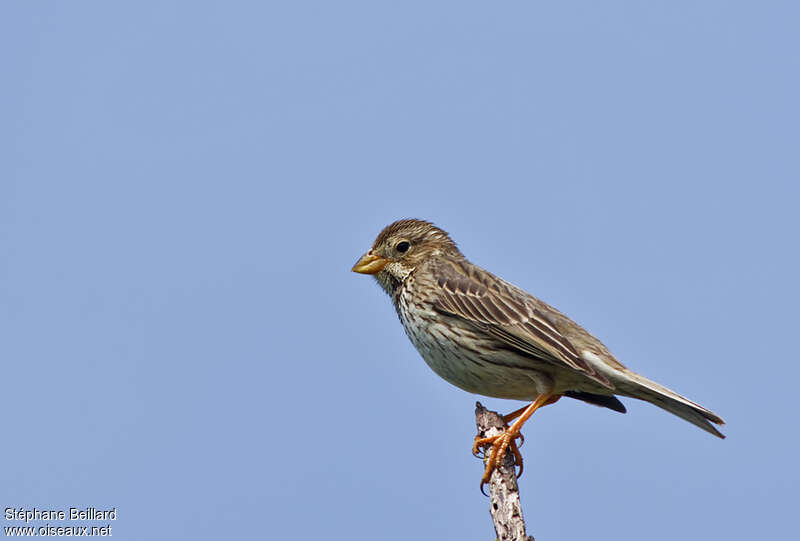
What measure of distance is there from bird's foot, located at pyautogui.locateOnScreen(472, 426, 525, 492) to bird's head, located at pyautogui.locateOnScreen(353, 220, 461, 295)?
2767mm

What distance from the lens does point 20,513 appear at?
30.4 feet

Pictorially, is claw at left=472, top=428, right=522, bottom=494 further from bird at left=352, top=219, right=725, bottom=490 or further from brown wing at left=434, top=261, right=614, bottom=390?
brown wing at left=434, top=261, right=614, bottom=390

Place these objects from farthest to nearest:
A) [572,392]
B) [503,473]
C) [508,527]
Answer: [572,392], [503,473], [508,527]

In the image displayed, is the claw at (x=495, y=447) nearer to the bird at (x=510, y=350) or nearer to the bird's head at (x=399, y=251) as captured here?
the bird at (x=510, y=350)

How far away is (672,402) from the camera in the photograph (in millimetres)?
9180

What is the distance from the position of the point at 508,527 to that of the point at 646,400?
3019 mm

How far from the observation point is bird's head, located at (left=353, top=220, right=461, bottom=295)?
11.4 m

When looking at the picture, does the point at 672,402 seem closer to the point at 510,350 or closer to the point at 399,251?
the point at 510,350

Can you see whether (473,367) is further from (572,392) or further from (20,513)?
(20,513)

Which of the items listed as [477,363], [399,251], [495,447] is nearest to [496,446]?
[495,447]

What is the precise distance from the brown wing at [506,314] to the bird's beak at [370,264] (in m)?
0.86

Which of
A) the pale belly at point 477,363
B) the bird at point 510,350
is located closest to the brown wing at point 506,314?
the bird at point 510,350

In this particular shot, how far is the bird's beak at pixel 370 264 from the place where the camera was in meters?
11.5

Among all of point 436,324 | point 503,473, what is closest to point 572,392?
point 436,324
